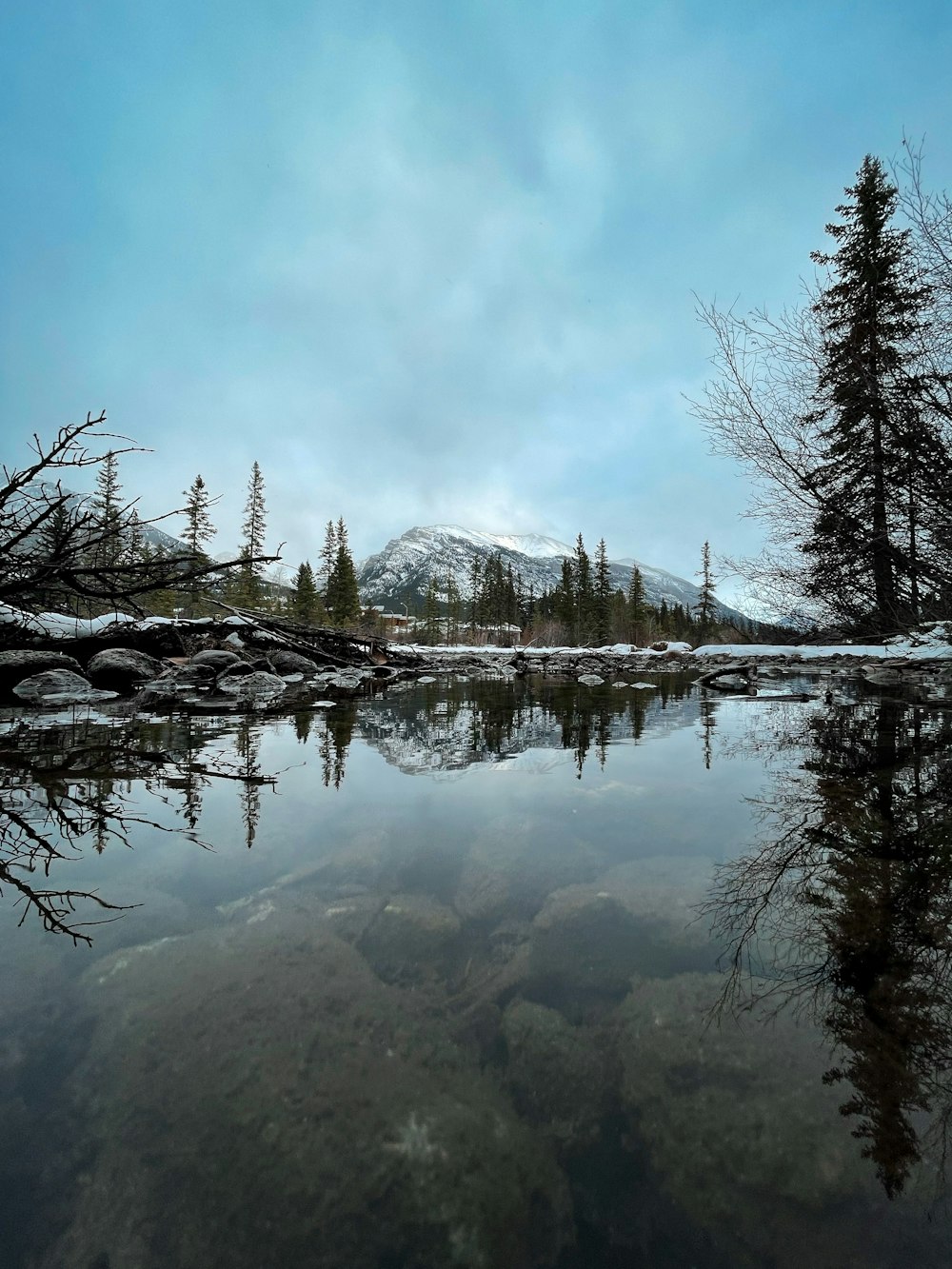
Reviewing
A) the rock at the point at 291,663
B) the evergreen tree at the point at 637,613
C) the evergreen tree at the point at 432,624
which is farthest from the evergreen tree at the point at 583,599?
the rock at the point at 291,663

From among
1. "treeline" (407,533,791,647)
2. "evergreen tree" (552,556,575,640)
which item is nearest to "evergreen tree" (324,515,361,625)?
"treeline" (407,533,791,647)

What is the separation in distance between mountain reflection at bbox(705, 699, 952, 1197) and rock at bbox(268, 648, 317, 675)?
12116 millimetres

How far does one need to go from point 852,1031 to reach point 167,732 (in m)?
5.62

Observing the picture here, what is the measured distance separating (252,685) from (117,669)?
2.27 meters

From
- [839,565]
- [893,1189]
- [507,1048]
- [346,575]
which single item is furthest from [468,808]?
[346,575]

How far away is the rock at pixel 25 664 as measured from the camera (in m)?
8.58

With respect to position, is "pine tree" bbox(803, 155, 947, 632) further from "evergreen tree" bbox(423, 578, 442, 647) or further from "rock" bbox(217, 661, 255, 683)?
"evergreen tree" bbox(423, 578, 442, 647)

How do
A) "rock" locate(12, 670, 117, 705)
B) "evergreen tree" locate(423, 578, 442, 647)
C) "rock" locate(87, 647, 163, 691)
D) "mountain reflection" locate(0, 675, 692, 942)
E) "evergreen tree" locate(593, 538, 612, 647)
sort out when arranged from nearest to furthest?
"mountain reflection" locate(0, 675, 692, 942)
"rock" locate(12, 670, 117, 705)
"rock" locate(87, 647, 163, 691)
"evergreen tree" locate(593, 538, 612, 647)
"evergreen tree" locate(423, 578, 442, 647)

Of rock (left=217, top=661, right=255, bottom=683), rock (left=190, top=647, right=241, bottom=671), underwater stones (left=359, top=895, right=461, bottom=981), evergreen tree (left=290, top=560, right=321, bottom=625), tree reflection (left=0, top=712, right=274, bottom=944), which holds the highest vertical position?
evergreen tree (left=290, top=560, right=321, bottom=625)

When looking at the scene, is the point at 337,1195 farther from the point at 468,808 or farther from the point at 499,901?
the point at 468,808

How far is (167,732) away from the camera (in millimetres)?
5277

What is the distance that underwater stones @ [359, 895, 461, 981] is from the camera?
151 cm

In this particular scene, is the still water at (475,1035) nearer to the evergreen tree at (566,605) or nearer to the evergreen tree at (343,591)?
the evergreen tree at (343,591)

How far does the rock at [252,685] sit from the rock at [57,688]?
5.77 ft
